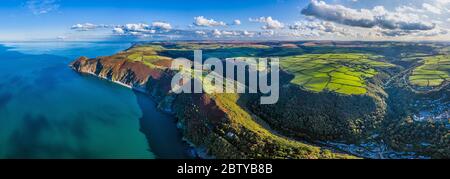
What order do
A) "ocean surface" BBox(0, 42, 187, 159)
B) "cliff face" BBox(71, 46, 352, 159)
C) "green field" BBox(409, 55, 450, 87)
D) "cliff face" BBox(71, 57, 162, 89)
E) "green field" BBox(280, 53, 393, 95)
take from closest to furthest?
"cliff face" BBox(71, 46, 352, 159) < "ocean surface" BBox(0, 42, 187, 159) < "green field" BBox(280, 53, 393, 95) < "green field" BBox(409, 55, 450, 87) < "cliff face" BBox(71, 57, 162, 89)

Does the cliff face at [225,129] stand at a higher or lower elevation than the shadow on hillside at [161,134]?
higher

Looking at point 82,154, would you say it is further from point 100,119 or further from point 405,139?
point 405,139

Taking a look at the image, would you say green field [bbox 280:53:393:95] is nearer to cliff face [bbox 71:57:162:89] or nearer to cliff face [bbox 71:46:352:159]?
cliff face [bbox 71:46:352:159]

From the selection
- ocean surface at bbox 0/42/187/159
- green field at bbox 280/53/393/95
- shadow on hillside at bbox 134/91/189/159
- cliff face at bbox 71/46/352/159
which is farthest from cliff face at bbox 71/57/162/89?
green field at bbox 280/53/393/95

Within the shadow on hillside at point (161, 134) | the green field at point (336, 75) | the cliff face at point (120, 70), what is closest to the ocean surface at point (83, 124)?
the shadow on hillside at point (161, 134)

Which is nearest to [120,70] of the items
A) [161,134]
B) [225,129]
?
[161,134]

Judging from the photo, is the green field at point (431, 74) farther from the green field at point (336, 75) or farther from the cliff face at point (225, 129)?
the cliff face at point (225, 129)

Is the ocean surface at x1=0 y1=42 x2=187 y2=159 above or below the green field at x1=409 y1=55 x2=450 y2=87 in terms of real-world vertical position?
below

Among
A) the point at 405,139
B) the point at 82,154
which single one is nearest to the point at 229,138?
the point at 82,154

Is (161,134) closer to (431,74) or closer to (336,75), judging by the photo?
(336,75)
